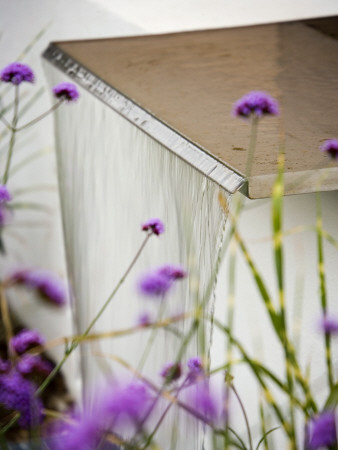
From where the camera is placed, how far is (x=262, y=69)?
5.15ft

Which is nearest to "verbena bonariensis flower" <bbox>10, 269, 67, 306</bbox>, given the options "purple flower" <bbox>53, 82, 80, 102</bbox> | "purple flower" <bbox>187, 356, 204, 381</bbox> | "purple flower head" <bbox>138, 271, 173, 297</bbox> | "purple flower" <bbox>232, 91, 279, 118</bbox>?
"purple flower head" <bbox>138, 271, 173, 297</bbox>

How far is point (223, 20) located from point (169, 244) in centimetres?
107

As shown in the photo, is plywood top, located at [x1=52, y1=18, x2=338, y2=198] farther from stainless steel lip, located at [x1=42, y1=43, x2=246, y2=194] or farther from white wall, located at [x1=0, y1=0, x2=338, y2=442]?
white wall, located at [x1=0, y1=0, x2=338, y2=442]

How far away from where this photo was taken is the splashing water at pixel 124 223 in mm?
1096

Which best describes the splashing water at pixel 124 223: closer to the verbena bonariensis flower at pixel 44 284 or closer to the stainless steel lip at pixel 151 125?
the stainless steel lip at pixel 151 125

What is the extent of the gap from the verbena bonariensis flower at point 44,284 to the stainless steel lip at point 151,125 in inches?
12.9

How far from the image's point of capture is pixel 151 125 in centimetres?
122

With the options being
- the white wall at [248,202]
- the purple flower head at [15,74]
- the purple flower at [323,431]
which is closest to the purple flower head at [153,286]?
the purple flower at [323,431]

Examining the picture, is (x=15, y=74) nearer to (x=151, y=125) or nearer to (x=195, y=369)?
(x=151, y=125)

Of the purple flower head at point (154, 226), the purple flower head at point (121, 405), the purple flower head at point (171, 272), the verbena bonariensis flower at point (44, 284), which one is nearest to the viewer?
the purple flower head at point (121, 405)

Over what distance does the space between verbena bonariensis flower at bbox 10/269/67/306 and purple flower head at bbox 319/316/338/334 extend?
0.80 ft

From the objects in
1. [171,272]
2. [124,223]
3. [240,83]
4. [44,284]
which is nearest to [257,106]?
[171,272]

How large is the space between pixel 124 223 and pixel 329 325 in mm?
1141

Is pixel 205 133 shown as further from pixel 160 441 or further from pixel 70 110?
pixel 70 110
